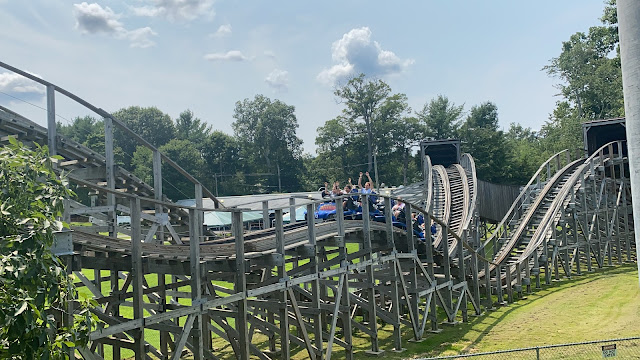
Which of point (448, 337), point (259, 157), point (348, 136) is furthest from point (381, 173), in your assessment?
point (448, 337)

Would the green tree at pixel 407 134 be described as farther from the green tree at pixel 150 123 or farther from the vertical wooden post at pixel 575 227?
the vertical wooden post at pixel 575 227

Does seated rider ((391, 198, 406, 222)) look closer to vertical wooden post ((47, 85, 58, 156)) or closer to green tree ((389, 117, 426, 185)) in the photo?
vertical wooden post ((47, 85, 58, 156))

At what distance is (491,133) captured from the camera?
5538 cm

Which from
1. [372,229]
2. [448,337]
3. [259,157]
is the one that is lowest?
[448,337]

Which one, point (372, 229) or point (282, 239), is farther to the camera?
point (372, 229)

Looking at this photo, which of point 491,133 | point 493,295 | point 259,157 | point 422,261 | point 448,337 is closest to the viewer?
point 448,337

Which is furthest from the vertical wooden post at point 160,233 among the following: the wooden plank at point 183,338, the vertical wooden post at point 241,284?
the wooden plank at point 183,338

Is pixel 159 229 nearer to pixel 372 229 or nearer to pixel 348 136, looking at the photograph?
pixel 372 229

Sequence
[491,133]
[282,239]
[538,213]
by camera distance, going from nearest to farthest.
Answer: [282,239] < [538,213] < [491,133]

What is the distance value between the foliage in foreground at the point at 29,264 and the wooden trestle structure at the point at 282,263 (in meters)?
2.11

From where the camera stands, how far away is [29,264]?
4.16m

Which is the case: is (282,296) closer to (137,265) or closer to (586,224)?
(137,265)

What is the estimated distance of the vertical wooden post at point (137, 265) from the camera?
7.71 m

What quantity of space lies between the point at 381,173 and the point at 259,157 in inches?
620
